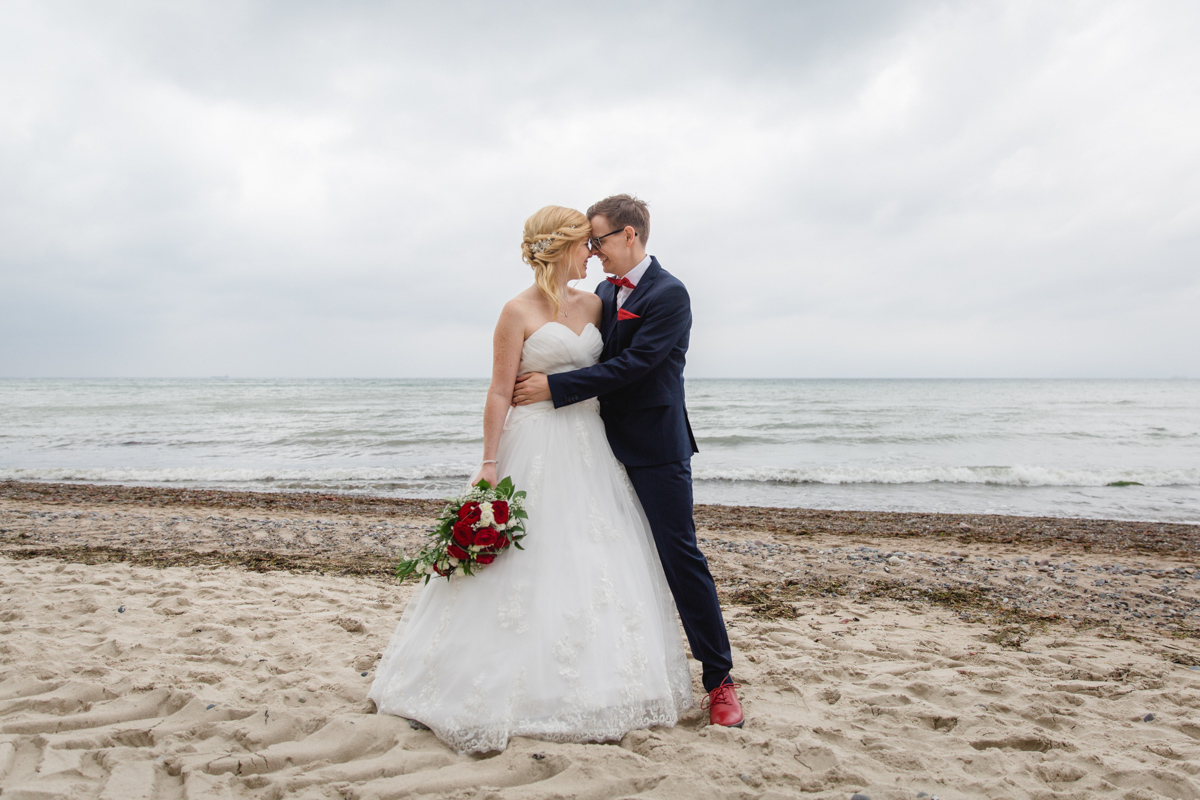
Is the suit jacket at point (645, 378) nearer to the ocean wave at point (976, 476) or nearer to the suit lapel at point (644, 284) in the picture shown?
the suit lapel at point (644, 284)

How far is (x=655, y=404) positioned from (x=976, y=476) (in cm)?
1296

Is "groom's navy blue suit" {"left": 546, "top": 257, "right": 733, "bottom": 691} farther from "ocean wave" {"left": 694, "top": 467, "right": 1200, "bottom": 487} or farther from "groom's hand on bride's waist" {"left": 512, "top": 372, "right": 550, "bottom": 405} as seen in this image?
"ocean wave" {"left": 694, "top": 467, "right": 1200, "bottom": 487}

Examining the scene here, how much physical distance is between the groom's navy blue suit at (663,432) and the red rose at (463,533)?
67cm

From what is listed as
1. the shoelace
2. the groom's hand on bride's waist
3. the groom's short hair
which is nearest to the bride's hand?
the groom's hand on bride's waist

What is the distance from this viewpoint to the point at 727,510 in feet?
32.8

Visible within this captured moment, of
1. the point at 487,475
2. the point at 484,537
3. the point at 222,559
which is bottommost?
the point at 222,559

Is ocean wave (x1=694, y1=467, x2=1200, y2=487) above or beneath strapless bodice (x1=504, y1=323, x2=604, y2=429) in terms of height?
beneath

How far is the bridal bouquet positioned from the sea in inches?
345

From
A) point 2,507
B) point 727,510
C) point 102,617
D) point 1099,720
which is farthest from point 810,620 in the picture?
point 2,507

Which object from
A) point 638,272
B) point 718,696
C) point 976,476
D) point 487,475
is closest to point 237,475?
point 487,475

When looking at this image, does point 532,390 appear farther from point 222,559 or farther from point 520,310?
point 222,559

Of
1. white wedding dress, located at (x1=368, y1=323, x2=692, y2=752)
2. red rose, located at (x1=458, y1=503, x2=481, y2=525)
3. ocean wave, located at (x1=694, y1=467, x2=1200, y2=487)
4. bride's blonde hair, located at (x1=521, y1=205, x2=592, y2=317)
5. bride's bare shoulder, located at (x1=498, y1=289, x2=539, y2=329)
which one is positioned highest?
bride's blonde hair, located at (x1=521, y1=205, x2=592, y2=317)

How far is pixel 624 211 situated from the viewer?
2.99 meters

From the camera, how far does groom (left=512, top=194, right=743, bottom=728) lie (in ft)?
9.20
